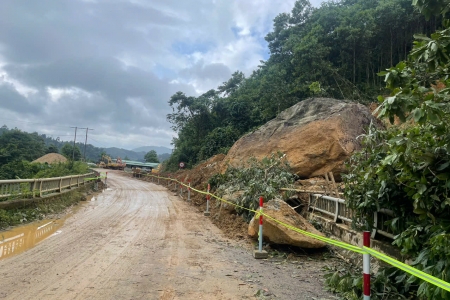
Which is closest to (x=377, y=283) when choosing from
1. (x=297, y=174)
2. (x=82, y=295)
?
(x=82, y=295)

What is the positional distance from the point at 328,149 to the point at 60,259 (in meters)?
11.2

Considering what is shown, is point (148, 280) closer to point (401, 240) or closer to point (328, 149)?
point (401, 240)

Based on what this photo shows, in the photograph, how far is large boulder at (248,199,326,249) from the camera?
22.5 feet

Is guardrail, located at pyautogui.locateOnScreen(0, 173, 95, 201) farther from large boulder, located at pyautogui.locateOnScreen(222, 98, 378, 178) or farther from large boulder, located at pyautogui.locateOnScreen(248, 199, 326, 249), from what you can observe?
large boulder, located at pyautogui.locateOnScreen(222, 98, 378, 178)

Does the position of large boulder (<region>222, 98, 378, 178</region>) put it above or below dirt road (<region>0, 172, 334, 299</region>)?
above

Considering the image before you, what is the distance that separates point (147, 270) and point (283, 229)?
3.05 meters

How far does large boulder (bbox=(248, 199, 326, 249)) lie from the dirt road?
504 mm

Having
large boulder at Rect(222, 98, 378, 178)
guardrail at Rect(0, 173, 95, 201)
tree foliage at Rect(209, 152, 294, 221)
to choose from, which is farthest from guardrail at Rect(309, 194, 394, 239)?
guardrail at Rect(0, 173, 95, 201)

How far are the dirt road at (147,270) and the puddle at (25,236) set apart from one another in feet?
0.80

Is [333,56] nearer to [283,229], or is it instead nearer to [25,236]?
[283,229]

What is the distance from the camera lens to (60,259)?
5906 millimetres

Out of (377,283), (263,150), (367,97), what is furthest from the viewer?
(367,97)

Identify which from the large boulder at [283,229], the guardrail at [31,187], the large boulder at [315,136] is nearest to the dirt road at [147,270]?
the large boulder at [283,229]

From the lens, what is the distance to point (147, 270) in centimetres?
548
